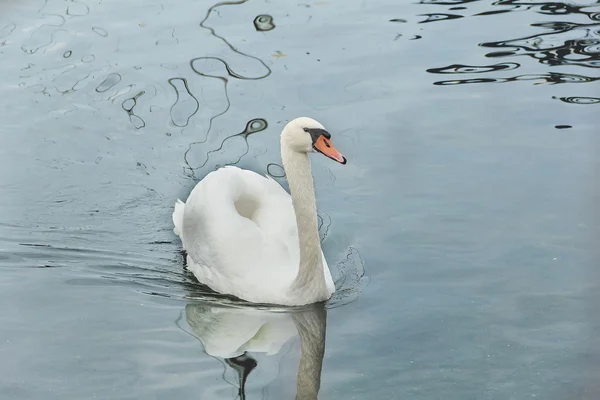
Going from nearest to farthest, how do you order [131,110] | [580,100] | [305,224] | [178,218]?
[305,224]
[178,218]
[580,100]
[131,110]

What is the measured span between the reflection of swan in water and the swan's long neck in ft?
0.53

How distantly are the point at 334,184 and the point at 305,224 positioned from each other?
1.62m

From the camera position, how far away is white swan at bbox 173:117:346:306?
6367 millimetres

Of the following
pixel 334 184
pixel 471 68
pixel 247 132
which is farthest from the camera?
pixel 471 68

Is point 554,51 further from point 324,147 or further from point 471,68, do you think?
point 324,147

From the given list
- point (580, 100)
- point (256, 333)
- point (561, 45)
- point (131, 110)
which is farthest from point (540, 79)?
point (256, 333)

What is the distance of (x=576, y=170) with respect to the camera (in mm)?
7828

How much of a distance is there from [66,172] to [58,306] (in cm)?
199

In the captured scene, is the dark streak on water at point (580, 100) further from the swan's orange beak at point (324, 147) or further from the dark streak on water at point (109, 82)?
the dark streak on water at point (109, 82)

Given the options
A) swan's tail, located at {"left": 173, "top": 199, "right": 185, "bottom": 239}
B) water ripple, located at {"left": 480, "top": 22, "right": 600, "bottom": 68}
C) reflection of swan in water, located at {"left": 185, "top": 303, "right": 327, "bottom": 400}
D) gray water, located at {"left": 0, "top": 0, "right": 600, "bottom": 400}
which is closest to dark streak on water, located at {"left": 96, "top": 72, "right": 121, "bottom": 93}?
gray water, located at {"left": 0, "top": 0, "right": 600, "bottom": 400}

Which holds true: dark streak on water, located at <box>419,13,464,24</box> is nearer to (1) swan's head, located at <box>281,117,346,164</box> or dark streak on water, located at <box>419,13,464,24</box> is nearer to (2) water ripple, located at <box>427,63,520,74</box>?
(2) water ripple, located at <box>427,63,520,74</box>

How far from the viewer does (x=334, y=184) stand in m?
8.03

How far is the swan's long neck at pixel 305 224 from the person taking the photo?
251 inches

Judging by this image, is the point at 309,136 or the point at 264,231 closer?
the point at 309,136
